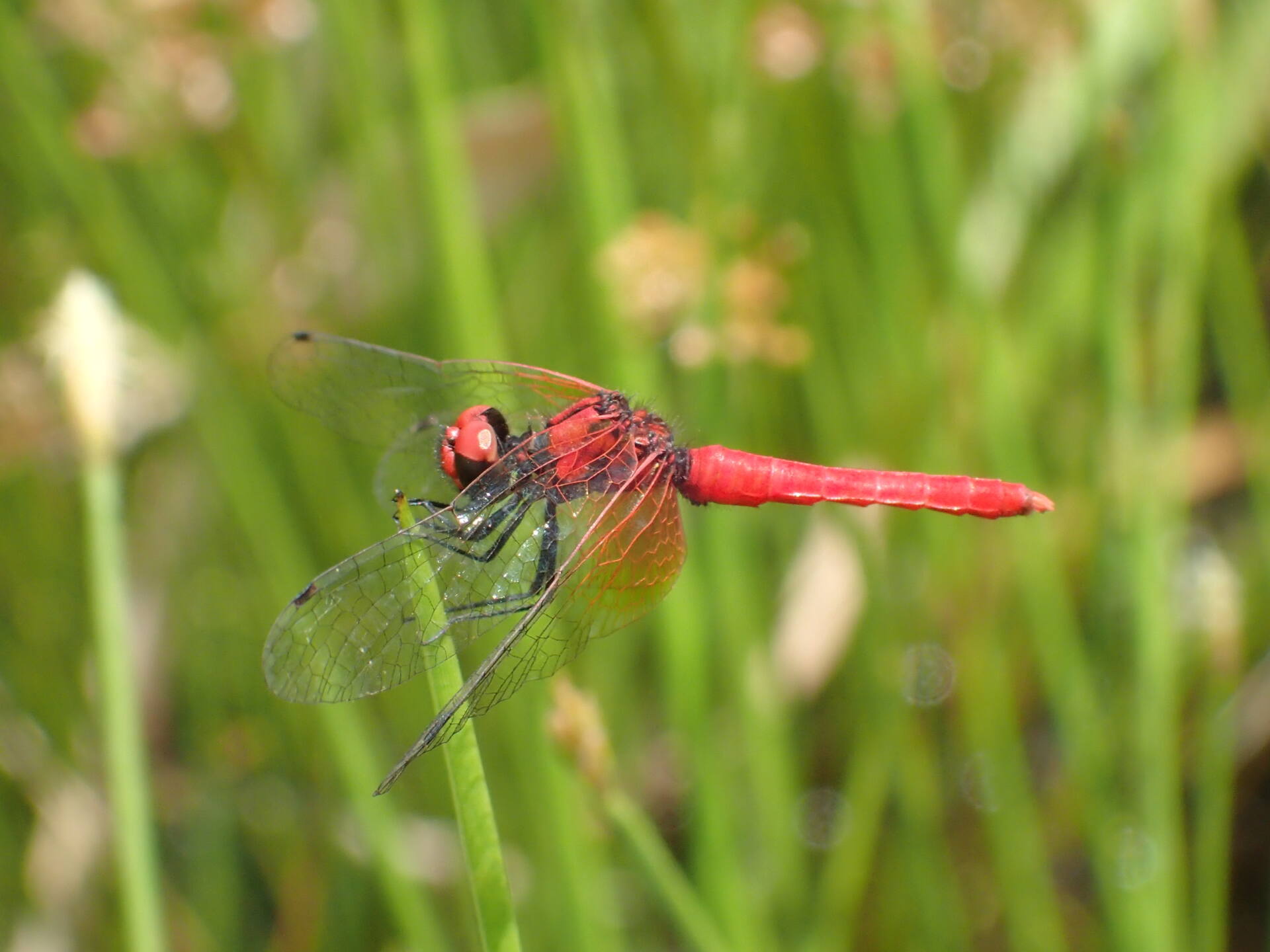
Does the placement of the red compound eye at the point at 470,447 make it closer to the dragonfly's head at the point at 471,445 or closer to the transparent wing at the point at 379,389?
the dragonfly's head at the point at 471,445

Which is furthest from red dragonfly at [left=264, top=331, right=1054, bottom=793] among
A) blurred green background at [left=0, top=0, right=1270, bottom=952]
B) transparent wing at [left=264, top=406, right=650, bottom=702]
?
blurred green background at [left=0, top=0, right=1270, bottom=952]

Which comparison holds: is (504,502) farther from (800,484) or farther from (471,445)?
(800,484)

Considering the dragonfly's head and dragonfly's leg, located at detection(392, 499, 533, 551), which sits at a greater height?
the dragonfly's head

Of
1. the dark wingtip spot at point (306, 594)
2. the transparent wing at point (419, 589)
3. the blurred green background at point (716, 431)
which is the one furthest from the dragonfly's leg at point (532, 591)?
the blurred green background at point (716, 431)

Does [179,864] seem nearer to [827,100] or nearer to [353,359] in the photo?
[353,359]

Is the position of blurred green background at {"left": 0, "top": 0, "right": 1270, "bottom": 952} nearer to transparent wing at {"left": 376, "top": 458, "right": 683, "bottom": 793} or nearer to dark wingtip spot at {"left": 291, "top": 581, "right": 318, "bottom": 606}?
transparent wing at {"left": 376, "top": 458, "right": 683, "bottom": 793}

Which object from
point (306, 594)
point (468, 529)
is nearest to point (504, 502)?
point (468, 529)

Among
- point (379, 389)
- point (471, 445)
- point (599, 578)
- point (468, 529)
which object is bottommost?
point (599, 578)
